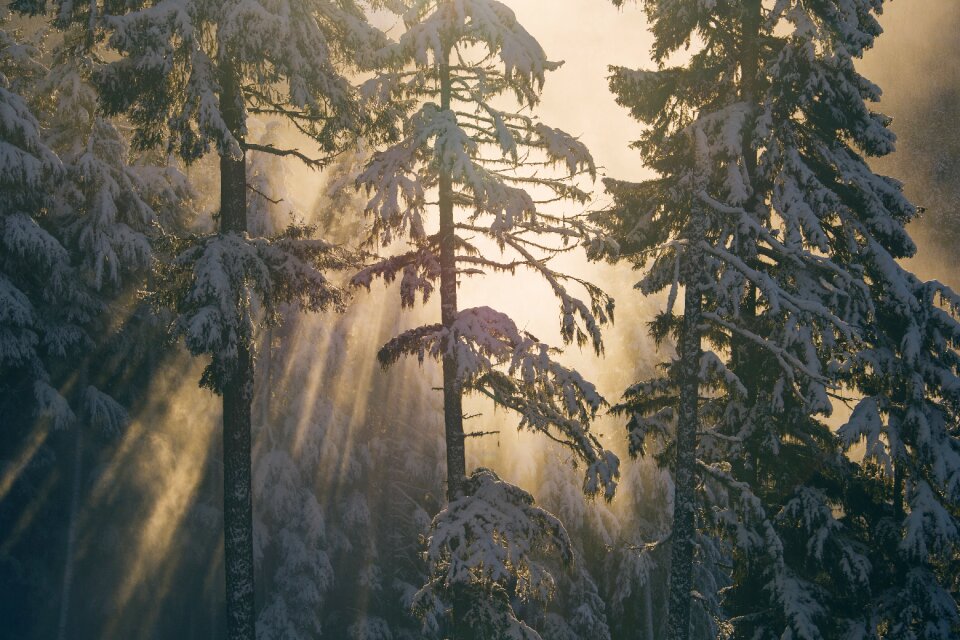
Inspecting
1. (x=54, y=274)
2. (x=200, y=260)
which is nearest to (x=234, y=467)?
(x=200, y=260)

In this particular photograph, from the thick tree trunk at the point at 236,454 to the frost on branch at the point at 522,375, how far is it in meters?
2.09

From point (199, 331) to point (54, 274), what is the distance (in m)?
12.3

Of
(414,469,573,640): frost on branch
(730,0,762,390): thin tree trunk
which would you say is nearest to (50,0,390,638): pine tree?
(414,469,573,640): frost on branch

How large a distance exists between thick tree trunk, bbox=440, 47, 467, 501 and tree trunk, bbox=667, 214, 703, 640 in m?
3.51

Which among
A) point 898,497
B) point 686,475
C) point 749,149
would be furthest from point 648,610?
point 749,149

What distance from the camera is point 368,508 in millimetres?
25484

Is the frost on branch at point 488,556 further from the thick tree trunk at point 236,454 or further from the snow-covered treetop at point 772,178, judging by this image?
the snow-covered treetop at point 772,178

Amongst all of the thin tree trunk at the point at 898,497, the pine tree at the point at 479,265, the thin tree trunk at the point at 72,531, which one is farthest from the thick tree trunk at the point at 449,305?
the thin tree trunk at the point at 72,531

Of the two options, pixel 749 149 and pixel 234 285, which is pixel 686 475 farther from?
pixel 234 285

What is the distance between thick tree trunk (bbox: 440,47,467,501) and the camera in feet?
31.4

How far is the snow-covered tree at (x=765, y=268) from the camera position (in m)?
9.78

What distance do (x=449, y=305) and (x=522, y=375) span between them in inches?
65.1

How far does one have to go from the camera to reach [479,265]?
1009 cm

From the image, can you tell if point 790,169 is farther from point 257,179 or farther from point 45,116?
point 45,116
